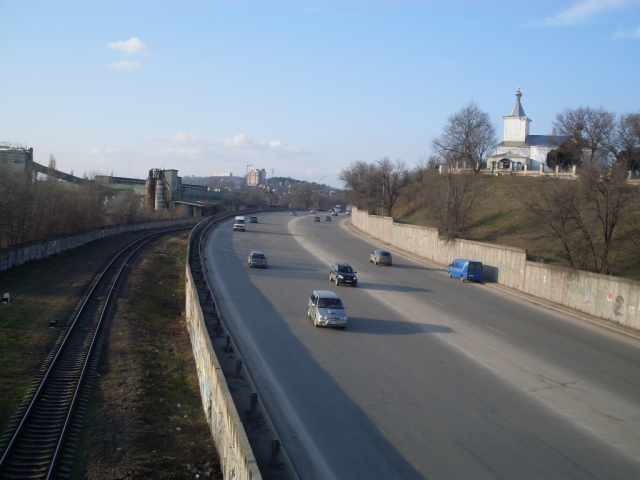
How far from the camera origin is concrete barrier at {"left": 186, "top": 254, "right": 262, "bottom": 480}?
26.1 feet

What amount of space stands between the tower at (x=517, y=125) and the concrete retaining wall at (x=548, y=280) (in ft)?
178

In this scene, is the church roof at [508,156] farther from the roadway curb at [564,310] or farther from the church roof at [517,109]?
the roadway curb at [564,310]

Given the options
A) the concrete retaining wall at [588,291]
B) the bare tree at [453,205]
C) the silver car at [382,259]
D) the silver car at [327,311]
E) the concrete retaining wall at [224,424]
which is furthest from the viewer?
the bare tree at [453,205]

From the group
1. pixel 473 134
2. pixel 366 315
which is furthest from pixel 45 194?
pixel 473 134

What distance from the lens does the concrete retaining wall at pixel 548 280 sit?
24078 mm

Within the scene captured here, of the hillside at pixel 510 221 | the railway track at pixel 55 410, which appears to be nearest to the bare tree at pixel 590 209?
the hillside at pixel 510 221

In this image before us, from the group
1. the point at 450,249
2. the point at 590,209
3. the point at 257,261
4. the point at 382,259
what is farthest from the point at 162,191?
the point at 590,209

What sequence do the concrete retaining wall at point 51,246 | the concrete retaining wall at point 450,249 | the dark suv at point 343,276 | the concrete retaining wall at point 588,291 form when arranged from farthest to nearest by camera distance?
the concrete retaining wall at point 450,249 < the concrete retaining wall at point 51,246 < the dark suv at point 343,276 < the concrete retaining wall at point 588,291

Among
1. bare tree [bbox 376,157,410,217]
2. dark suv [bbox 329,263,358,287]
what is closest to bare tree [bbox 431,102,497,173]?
bare tree [bbox 376,157,410,217]

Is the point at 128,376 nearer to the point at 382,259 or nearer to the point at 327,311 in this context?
the point at 327,311

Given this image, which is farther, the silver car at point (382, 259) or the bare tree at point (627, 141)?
the bare tree at point (627, 141)

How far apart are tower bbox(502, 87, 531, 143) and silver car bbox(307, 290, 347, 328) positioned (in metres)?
82.8

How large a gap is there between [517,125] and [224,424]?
315 feet

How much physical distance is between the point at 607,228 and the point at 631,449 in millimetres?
19951
